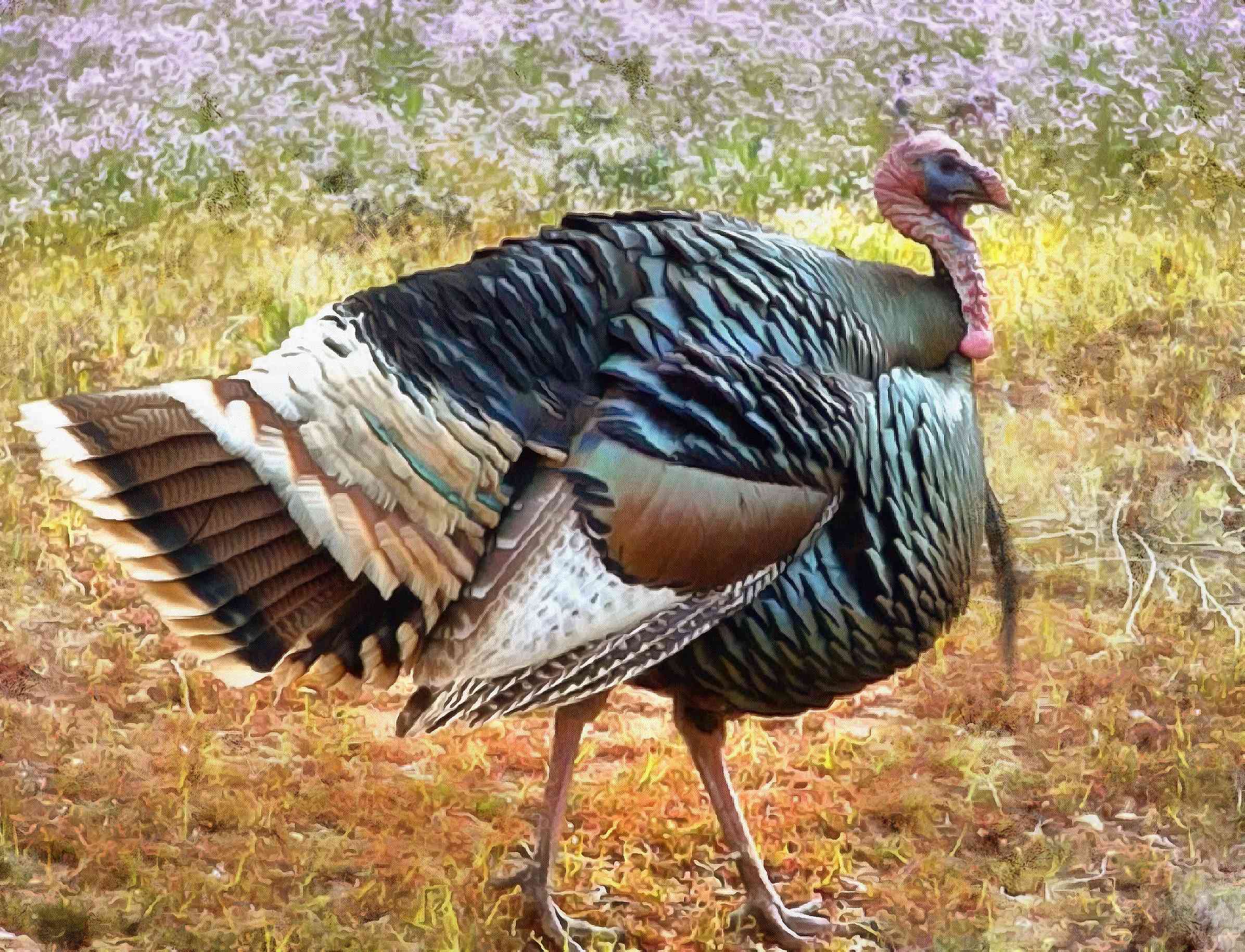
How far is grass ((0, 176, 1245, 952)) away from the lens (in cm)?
353

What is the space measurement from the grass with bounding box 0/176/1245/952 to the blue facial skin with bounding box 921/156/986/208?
4.91 ft

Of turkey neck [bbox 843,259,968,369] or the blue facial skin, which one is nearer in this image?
turkey neck [bbox 843,259,968,369]

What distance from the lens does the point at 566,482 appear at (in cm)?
296

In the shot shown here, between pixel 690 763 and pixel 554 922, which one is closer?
pixel 554 922

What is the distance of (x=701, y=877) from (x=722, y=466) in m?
1.19

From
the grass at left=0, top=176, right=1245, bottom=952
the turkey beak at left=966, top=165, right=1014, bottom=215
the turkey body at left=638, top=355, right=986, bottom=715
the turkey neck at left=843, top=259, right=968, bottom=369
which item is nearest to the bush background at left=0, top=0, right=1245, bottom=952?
the grass at left=0, top=176, right=1245, bottom=952

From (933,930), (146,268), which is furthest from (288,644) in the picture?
(146,268)

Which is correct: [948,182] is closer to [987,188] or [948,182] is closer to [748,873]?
[987,188]

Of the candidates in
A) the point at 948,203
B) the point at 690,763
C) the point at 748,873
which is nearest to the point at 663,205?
the point at 690,763

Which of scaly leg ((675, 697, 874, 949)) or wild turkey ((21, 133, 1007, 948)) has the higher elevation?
wild turkey ((21, 133, 1007, 948))

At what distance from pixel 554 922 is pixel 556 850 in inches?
5.9

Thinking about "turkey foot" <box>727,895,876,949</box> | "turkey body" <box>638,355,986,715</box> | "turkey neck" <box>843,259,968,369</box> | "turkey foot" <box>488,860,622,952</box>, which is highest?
"turkey neck" <box>843,259,968,369</box>

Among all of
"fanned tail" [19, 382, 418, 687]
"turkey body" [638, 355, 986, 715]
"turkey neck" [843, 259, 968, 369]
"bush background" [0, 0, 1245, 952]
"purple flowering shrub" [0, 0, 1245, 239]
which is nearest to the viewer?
"fanned tail" [19, 382, 418, 687]

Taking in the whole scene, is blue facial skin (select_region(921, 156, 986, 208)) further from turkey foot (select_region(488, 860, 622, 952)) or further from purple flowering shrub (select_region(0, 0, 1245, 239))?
purple flowering shrub (select_region(0, 0, 1245, 239))
